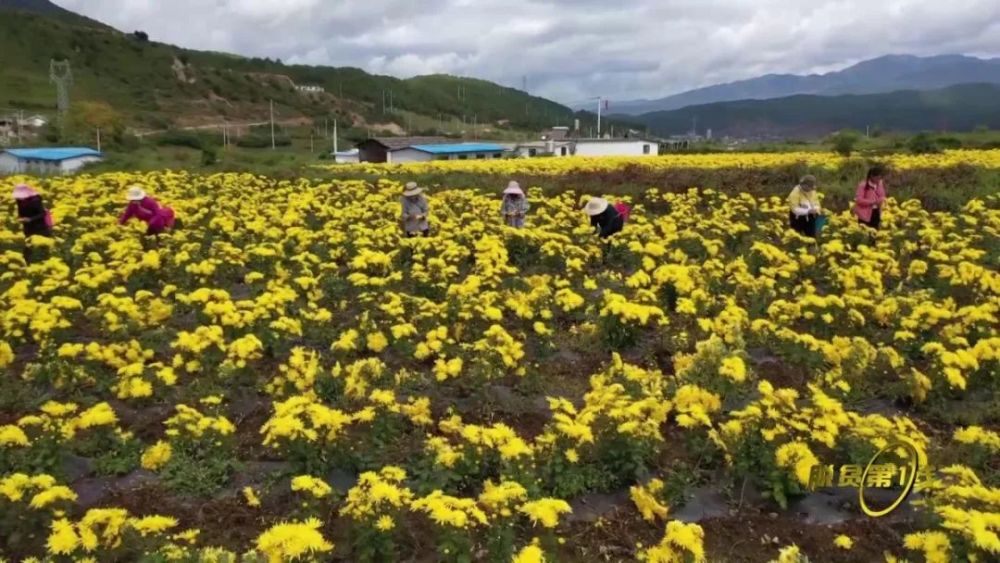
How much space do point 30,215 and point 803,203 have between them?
11814 millimetres

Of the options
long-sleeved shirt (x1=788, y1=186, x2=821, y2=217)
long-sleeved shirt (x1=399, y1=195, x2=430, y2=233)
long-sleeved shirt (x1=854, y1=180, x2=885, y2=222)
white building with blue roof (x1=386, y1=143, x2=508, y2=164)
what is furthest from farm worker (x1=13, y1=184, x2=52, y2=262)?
white building with blue roof (x1=386, y1=143, x2=508, y2=164)

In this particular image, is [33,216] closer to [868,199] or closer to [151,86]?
[868,199]

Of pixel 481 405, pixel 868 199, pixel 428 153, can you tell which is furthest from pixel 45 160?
pixel 481 405

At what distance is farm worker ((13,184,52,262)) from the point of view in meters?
11.4

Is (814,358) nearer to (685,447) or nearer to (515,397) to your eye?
(685,447)

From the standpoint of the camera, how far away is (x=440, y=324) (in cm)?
793

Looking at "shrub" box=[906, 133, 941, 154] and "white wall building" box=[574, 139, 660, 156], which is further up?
"white wall building" box=[574, 139, 660, 156]

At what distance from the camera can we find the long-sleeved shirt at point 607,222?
1178cm

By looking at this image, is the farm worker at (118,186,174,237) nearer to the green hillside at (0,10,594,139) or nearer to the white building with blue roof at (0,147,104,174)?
the white building with blue roof at (0,147,104,174)

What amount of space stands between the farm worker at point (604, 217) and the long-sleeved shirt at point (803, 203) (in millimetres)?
2674

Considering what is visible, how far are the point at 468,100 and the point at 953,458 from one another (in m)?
185
